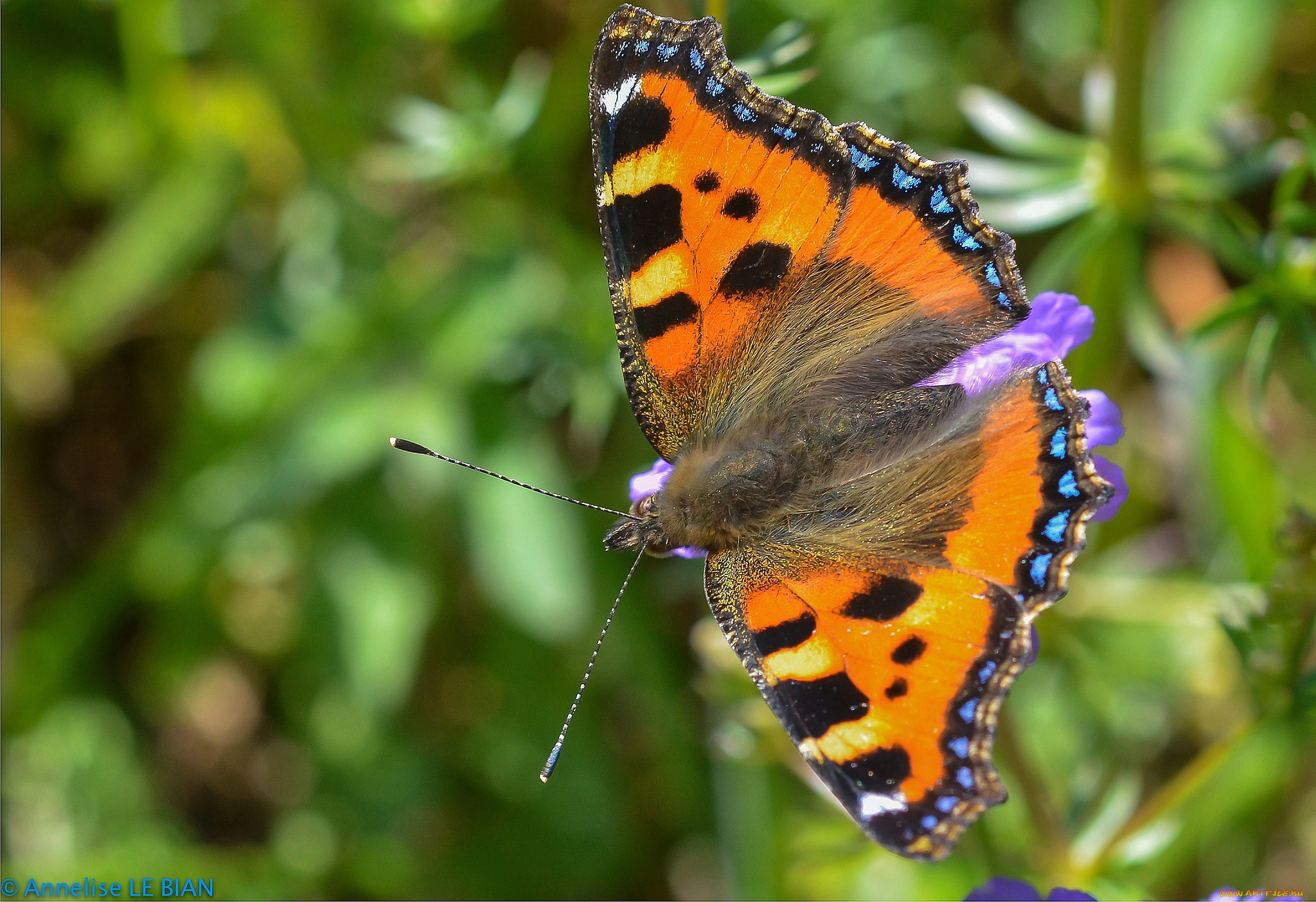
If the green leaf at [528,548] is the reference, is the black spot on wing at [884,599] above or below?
below

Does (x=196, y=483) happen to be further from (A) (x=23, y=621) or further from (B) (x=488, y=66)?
(B) (x=488, y=66)

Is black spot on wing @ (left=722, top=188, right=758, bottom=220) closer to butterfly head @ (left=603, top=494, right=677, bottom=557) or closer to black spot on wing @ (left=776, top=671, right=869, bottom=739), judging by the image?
butterfly head @ (left=603, top=494, right=677, bottom=557)

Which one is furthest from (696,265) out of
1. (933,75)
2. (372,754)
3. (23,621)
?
(23,621)

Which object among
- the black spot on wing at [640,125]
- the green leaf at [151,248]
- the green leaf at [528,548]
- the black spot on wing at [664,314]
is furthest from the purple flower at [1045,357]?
the green leaf at [151,248]

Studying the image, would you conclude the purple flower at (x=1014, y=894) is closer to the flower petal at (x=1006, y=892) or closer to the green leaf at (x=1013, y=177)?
the flower petal at (x=1006, y=892)

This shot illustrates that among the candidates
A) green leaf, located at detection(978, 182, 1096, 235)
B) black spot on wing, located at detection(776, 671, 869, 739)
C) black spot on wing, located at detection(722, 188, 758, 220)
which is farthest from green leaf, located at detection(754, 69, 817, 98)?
black spot on wing, located at detection(776, 671, 869, 739)
